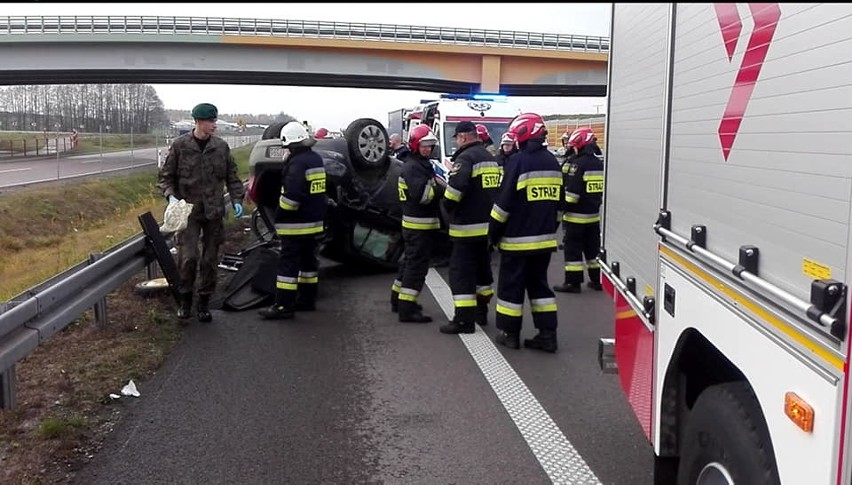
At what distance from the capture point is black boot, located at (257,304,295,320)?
300 inches

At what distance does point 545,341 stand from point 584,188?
3.15 metres

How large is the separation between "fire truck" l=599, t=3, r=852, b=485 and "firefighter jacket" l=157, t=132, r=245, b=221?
4.75 meters

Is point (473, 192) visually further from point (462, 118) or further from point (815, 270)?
point (462, 118)

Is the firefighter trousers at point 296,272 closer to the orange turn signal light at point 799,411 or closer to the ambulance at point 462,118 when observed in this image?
the orange turn signal light at point 799,411

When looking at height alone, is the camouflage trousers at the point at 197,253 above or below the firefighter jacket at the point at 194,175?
below

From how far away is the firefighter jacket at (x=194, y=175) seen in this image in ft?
23.9

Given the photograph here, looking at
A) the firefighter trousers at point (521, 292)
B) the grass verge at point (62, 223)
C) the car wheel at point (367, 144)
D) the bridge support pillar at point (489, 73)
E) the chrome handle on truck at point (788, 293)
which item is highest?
the bridge support pillar at point (489, 73)

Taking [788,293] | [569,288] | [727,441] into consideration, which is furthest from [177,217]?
[788,293]

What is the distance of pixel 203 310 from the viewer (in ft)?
24.3

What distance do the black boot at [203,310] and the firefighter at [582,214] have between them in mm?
3885

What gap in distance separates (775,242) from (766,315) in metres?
0.19

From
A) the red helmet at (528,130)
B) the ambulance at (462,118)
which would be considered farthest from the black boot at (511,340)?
the ambulance at (462,118)

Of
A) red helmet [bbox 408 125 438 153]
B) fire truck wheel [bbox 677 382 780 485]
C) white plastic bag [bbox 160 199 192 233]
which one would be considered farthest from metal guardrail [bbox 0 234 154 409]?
fire truck wheel [bbox 677 382 780 485]

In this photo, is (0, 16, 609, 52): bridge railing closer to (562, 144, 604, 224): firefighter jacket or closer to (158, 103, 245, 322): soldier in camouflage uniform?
(562, 144, 604, 224): firefighter jacket
